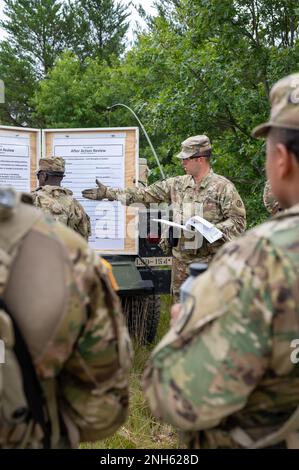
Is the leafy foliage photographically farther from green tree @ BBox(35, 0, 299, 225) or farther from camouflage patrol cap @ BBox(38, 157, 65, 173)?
camouflage patrol cap @ BBox(38, 157, 65, 173)

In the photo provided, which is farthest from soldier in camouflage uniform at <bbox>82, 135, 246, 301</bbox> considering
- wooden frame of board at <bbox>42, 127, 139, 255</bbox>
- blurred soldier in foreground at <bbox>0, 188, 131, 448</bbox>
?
blurred soldier in foreground at <bbox>0, 188, 131, 448</bbox>

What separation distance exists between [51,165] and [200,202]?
4.41 ft

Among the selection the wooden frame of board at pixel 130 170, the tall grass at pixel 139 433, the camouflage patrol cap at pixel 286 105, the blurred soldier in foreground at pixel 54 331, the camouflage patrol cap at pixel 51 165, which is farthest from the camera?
the wooden frame of board at pixel 130 170

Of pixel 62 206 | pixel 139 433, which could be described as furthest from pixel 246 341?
pixel 62 206

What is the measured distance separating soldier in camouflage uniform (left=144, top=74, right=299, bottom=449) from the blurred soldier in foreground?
140mm

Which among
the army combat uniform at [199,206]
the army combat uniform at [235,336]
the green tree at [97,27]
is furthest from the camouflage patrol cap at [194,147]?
the green tree at [97,27]

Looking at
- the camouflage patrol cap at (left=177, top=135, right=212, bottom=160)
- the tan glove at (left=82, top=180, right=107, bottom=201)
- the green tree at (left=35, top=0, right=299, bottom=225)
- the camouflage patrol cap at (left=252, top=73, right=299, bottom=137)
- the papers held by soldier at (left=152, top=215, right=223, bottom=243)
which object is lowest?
the papers held by soldier at (left=152, top=215, right=223, bottom=243)

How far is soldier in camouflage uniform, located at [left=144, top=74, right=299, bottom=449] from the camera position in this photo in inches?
55.7

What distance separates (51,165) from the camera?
517 cm

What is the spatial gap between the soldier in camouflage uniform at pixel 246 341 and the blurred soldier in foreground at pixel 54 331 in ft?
0.46

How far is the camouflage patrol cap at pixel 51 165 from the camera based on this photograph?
16.9 feet

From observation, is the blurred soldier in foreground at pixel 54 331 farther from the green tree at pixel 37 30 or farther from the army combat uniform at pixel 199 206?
the green tree at pixel 37 30

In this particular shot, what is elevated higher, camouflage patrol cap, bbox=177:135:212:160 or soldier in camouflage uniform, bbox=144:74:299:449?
camouflage patrol cap, bbox=177:135:212:160

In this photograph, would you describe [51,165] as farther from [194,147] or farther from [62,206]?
[194,147]
